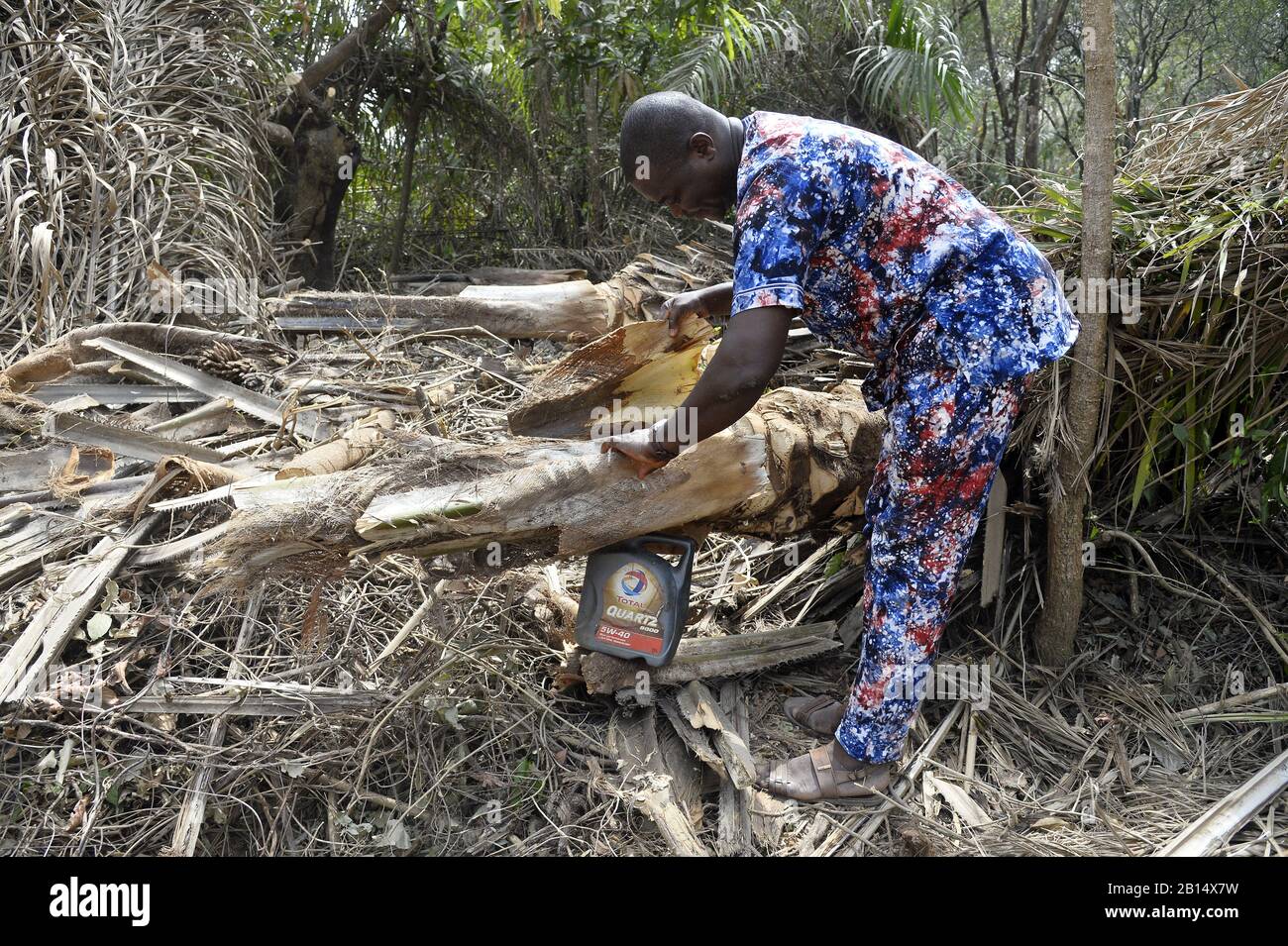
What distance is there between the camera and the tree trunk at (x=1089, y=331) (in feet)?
8.41

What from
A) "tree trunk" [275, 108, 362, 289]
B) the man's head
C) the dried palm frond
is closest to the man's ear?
→ the man's head

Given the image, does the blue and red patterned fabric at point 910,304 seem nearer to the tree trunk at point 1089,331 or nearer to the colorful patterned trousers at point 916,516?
the colorful patterned trousers at point 916,516

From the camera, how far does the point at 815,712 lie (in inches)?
109

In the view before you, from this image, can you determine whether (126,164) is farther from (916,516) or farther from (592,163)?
(916,516)

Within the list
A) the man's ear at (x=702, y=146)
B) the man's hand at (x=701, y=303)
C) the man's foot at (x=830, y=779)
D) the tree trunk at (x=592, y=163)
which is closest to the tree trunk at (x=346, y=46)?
the tree trunk at (x=592, y=163)

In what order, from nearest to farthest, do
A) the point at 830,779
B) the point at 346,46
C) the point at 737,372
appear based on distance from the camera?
the point at 737,372 → the point at 830,779 → the point at 346,46

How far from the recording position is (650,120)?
2135 mm

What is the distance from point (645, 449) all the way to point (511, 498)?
1.34 ft

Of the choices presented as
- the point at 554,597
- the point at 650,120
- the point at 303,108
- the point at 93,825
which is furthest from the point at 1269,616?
the point at 303,108

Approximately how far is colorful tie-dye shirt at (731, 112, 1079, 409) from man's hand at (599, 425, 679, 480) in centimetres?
38

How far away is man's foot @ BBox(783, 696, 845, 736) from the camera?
274cm

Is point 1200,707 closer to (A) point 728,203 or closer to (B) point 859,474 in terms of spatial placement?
(B) point 859,474

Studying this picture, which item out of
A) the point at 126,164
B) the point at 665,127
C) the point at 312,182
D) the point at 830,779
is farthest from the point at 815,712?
the point at 312,182
